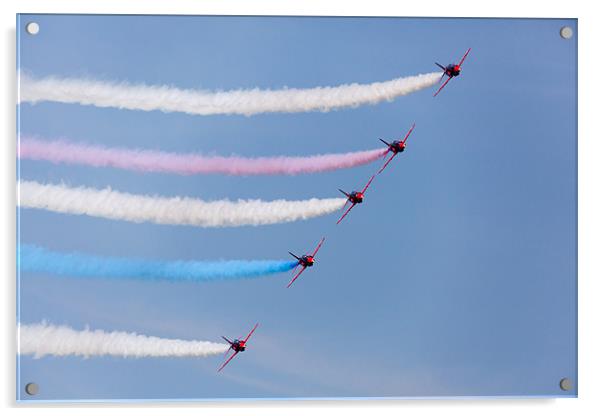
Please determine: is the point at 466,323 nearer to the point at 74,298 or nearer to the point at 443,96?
the point at 443,96

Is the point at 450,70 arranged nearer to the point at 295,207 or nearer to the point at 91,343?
the point at 295,207

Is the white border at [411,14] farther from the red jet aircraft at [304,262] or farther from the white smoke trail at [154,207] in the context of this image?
the red jet aircraft at [304,262]

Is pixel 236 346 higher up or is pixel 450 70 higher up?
pixel 450 70

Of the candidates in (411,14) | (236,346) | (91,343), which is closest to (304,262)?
(236,346)

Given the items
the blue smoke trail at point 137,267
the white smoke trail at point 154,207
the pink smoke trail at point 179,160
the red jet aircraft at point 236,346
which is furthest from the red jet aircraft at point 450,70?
the red jet aircraft at point 236,346

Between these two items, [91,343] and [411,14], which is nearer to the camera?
[91,343]

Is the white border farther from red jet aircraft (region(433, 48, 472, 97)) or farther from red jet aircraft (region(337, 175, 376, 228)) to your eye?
red jet aircraft (region(337, 175, 376, 228))

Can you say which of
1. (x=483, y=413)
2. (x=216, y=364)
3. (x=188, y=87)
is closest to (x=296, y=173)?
(x=188, y=87)
